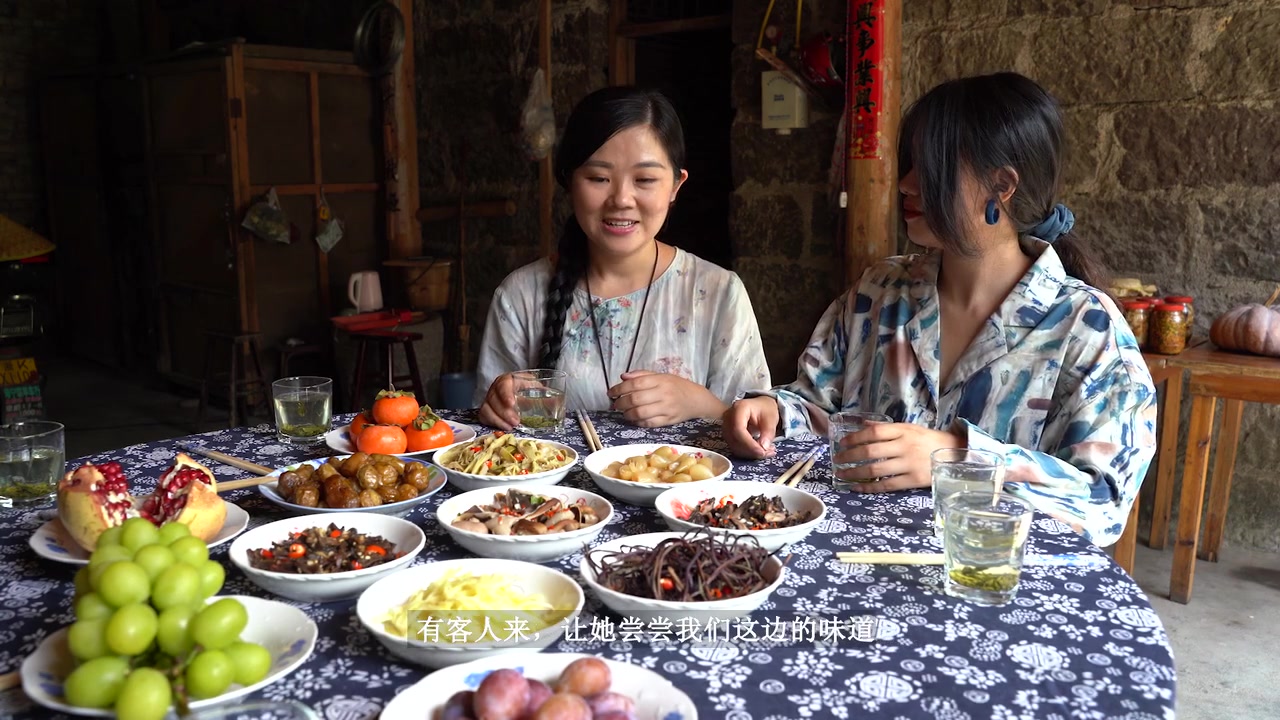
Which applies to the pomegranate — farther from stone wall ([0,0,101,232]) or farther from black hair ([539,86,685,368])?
stone wall ([0,0,101,232])

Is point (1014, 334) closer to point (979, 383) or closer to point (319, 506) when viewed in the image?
point (979, 383)

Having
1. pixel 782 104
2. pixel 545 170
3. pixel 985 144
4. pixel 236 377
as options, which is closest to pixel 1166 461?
pixel 782 104

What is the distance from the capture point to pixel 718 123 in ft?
19.2

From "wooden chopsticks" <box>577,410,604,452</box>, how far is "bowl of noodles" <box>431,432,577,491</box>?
0.12 m

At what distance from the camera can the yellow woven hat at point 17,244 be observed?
580 centimetres

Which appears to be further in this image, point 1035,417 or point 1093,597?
point 1035,417

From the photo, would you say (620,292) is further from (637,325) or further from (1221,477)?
(1221,477)

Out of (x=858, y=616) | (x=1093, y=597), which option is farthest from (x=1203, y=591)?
(x=858, y=616)

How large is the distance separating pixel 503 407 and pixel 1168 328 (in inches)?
90.1

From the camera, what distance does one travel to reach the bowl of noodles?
5.59ft

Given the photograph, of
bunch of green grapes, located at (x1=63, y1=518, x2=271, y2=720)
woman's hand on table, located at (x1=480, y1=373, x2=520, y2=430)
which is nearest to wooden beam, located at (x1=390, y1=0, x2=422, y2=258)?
woman's hand on table, located at (x1=480, y1=373, x2=520, y2=430)

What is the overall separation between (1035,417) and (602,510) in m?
0.86

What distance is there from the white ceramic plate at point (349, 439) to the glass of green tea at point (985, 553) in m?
0.96

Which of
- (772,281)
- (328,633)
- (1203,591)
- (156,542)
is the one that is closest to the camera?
(156,542)
